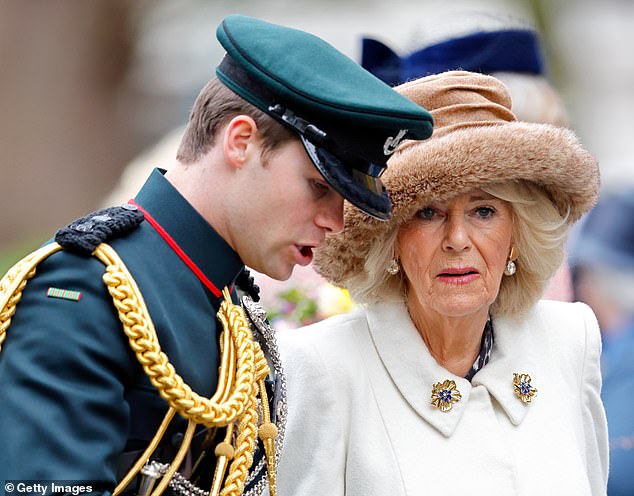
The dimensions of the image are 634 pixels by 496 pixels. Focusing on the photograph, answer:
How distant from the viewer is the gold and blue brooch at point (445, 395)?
11.1ft

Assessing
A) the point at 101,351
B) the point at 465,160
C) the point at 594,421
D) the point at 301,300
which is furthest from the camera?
the point at 301,300

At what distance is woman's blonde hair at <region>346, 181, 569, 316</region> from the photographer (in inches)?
135

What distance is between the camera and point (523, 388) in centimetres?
349

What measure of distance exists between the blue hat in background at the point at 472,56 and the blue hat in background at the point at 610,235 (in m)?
1.02

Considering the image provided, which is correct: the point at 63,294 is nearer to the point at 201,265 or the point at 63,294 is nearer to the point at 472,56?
the point at 201,265

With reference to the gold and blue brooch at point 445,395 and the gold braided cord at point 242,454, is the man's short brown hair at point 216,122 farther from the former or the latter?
the gold and blue brooch at point 445,395

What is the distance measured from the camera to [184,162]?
2.79m

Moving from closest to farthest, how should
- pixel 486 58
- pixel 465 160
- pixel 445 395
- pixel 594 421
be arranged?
pixel 465 160, pixel 445 395, pixel 594 421, pixel 486 58

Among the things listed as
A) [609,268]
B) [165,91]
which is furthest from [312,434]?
[165,91]

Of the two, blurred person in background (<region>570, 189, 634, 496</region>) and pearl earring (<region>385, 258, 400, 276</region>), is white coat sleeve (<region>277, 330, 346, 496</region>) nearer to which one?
pearl earring (<region>385, 258, 400, 276</region>)

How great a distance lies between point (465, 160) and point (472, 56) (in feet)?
6.85

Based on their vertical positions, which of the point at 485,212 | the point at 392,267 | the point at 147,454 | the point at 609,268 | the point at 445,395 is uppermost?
the point at 609,268

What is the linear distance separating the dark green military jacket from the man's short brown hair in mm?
103

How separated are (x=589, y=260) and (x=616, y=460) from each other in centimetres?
128
